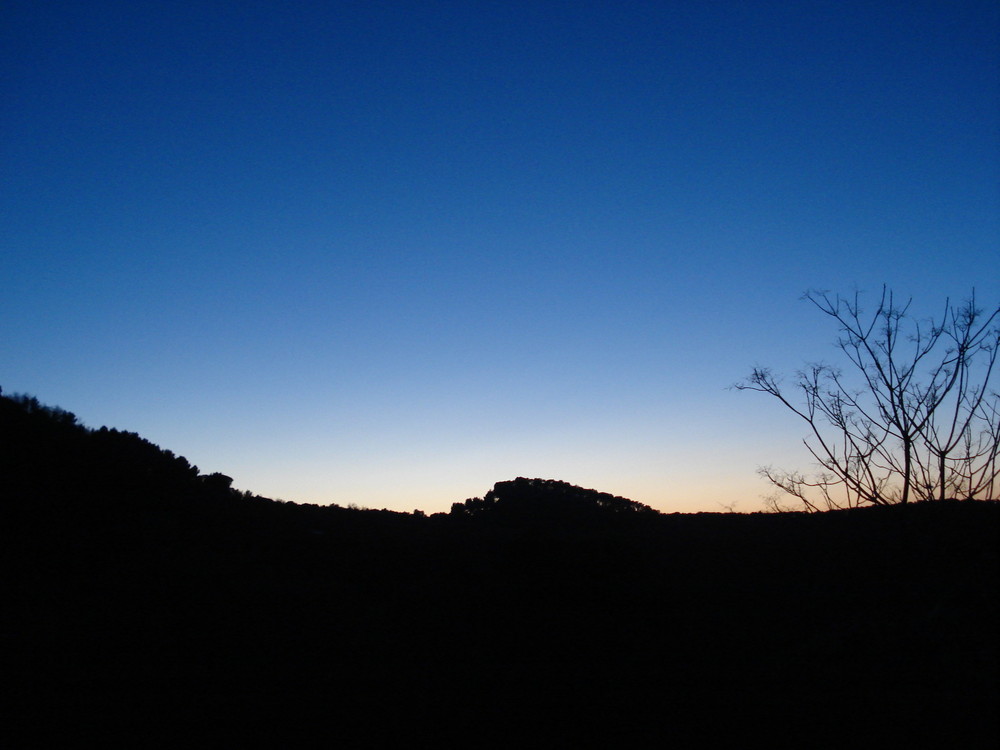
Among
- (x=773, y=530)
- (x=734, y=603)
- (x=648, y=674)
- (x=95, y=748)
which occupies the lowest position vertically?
(x=95, y=748)

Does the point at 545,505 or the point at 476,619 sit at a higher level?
the point at 545,505

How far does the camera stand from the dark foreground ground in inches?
344

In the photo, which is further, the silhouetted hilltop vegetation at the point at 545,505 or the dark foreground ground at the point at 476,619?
the silhouetted hilltop vegetation at the point at 545,505

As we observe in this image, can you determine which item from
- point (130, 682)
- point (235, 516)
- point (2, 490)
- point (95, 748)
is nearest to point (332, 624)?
point (130, 682)

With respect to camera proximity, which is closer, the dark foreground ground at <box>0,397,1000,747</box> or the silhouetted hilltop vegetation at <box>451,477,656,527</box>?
the dark foreground ground at <box>0,397,1000,747</box>

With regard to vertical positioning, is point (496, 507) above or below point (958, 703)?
above

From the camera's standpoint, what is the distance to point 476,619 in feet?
41.1

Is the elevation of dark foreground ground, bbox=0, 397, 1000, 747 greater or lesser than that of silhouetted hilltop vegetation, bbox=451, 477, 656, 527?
lesser

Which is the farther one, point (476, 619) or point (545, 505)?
point (545, 505)

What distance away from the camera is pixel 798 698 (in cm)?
856

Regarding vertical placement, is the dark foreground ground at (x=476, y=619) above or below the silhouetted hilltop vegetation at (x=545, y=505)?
below

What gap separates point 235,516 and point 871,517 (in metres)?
17.6

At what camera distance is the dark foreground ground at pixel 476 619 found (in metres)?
8.74

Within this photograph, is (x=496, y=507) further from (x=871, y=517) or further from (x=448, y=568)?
(x=871, y=517)
